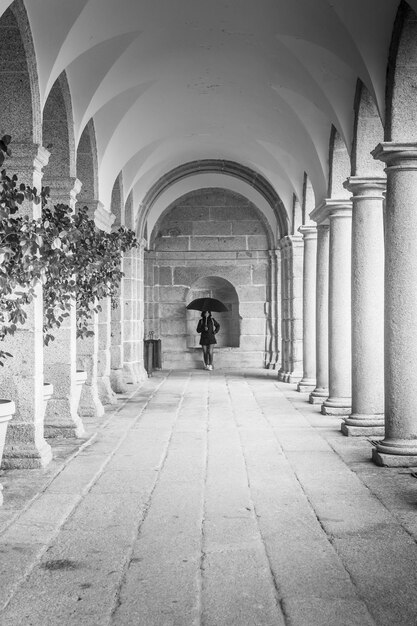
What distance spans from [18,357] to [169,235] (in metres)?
11.6

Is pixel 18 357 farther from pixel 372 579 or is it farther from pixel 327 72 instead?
pixel 327 72

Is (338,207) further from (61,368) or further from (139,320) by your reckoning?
(139,320)

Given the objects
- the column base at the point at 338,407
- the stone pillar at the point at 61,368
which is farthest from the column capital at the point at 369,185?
the stone pillar at the point at 61,368

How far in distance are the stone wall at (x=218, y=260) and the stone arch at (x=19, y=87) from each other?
11263 mm

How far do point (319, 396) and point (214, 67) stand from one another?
13.6 ft

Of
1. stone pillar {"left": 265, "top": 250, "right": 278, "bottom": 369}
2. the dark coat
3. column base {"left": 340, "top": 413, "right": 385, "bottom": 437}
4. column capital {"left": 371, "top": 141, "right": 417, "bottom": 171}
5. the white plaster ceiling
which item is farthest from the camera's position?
stone pillar {"left": 265, "top": 250, "right": 278, "bottom": 369}

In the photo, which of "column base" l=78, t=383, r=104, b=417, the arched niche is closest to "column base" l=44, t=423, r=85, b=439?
"column base" l=78, t=383, r=104, b=417

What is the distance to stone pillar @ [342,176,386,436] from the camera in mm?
7223

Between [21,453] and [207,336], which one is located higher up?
[207,336]

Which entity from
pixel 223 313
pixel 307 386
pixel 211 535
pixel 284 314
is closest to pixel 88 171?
pixel 307 386

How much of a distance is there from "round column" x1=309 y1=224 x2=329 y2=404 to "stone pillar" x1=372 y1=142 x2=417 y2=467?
393 centimetres

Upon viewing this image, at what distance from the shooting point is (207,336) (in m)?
16.1

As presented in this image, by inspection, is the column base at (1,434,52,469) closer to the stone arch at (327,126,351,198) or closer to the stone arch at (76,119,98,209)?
the stone arch at (76,119,98,209)

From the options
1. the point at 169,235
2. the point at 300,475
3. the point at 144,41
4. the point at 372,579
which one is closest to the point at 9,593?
the point at 372,579
